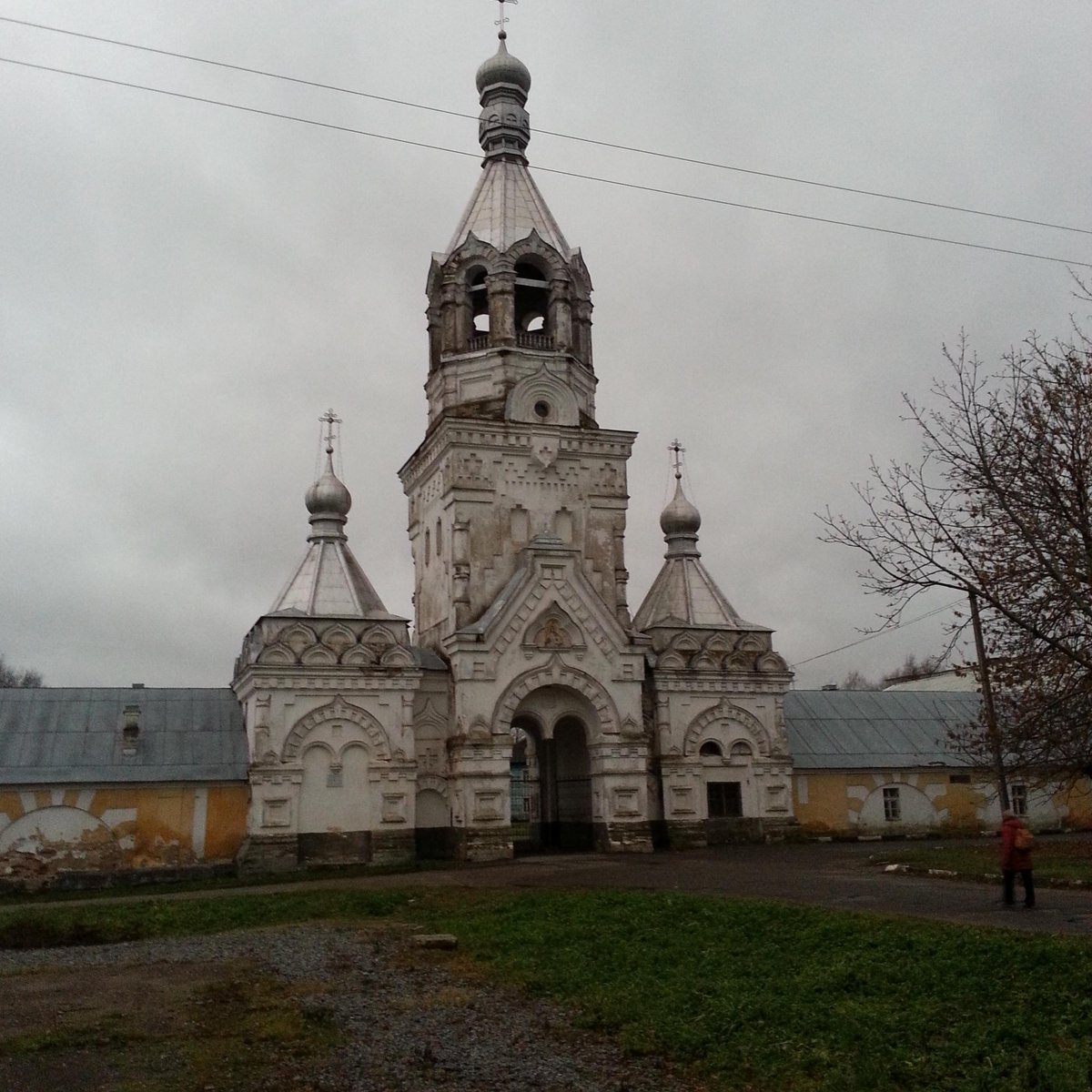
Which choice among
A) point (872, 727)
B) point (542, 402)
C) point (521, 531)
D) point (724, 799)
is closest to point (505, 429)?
point (542, 402)

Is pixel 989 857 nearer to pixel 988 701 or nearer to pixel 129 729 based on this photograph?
pixel 988 701

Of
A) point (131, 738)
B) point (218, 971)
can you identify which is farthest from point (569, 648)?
point (218, 971)

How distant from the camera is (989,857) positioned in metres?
18.3

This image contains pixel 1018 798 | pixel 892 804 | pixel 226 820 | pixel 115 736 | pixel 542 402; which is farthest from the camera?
pixel 1018 798

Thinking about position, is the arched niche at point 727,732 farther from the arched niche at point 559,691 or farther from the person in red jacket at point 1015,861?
the person in red jacket at point 1015,861

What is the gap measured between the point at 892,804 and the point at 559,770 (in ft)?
27.5

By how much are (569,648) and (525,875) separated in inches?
254

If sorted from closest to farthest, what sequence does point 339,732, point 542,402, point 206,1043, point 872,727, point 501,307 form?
1. point 206,1043
2. point 339,732
3. point 542,402
4. point 501,307
5. point 872,727

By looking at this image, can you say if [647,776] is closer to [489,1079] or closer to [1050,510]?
[1050,510]

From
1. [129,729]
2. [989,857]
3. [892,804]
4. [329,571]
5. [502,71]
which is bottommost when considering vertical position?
[989,857]

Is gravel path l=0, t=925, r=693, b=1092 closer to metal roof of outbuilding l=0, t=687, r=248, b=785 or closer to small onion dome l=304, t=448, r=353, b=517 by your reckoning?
metal roof of outbuilding l=0, t=687, r=248, b=785

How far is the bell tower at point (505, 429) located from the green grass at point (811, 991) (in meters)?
13.1

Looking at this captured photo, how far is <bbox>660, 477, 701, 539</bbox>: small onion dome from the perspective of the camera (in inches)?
1111

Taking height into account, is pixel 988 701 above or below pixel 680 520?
below
